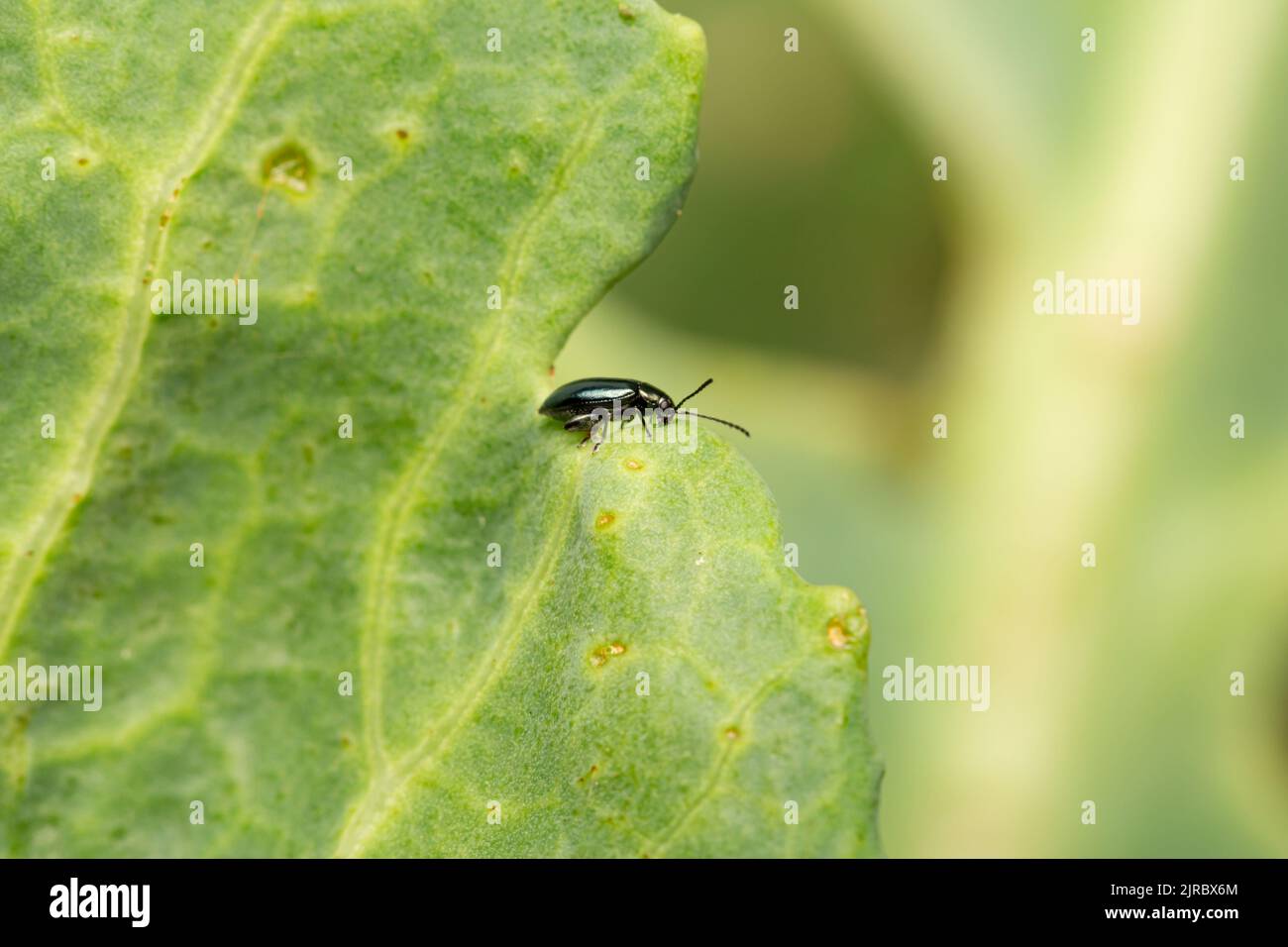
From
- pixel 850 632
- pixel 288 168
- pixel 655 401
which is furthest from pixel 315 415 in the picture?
pixel 850 632

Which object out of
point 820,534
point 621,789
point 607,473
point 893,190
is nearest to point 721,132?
point 893,190

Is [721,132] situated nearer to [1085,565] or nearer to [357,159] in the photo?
[1085,565]

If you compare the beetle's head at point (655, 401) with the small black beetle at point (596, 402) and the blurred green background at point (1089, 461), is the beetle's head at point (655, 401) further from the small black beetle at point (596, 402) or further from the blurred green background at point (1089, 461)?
the blurred green background at point (1089, 461)

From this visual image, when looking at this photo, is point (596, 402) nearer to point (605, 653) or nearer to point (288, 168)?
point (605, 653)

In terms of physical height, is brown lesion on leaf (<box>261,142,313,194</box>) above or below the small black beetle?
above

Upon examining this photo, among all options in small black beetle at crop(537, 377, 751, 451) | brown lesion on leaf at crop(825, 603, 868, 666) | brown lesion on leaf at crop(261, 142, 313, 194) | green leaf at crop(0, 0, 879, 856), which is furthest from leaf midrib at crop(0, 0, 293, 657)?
brown lesion on leaf at crop(825, 603, 868, 666)

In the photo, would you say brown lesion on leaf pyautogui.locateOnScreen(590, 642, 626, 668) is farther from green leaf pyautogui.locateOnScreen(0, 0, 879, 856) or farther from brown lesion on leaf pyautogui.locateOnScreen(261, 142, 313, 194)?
brown lesion on leaf pyautogui.locateOnScreen(261, 142, 313, 194)

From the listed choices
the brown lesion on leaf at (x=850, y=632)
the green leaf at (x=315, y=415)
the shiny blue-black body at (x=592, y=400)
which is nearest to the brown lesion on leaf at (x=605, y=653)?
the green leaf at (x=315, y=415)

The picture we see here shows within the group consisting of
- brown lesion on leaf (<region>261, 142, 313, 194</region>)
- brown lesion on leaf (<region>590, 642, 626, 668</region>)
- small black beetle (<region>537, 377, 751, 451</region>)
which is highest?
brown lesion on leaf (<region>261, 142, 313, 194</region>)
